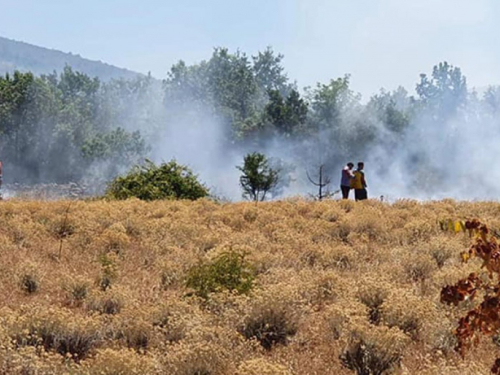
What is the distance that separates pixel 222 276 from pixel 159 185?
1228 centimetres

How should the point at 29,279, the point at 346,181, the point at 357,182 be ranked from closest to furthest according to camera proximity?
the point at 29,279 < the point at 357,182 < the point at 346,181

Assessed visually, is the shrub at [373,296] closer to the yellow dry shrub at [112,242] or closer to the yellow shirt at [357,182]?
the yellow dry shrub at [112,242]

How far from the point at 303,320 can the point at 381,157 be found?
55004 millimetres

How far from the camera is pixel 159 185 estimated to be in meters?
19.2

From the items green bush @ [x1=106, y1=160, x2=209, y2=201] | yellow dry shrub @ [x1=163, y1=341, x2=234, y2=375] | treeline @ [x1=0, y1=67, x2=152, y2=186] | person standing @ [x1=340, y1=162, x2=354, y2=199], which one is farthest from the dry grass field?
treeline @ [x1=0, y1=67, x2=152, y2=186]

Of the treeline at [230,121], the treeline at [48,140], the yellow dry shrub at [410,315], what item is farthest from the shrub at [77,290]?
the treeline at [48,140]

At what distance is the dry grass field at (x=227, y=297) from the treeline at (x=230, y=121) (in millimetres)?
47306

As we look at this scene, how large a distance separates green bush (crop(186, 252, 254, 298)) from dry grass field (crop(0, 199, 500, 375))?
0.02m

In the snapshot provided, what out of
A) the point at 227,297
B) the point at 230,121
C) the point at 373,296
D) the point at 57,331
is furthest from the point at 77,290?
the point at 230,121

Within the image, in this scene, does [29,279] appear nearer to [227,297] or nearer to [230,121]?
[227,297]

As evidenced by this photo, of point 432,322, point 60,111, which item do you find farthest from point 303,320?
point 60,111

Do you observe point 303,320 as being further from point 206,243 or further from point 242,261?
point 206,243

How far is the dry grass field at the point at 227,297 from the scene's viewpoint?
5.22 m

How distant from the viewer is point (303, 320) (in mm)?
6344
